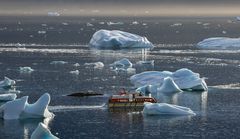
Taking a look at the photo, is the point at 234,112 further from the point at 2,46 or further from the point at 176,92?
the point at 2,46

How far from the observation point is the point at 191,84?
5097 centimetres

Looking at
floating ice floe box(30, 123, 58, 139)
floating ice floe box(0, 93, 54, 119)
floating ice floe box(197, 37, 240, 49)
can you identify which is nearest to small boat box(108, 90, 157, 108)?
floating ice floe box(0, 93, 54, 119)

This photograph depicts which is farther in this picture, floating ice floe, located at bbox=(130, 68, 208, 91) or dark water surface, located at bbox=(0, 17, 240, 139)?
Answer: floating ice floe, located at bbox=(130, 68, 208, 91)

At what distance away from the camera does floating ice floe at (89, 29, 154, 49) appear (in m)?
81.9

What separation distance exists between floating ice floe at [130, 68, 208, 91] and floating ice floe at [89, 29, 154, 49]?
27728mm

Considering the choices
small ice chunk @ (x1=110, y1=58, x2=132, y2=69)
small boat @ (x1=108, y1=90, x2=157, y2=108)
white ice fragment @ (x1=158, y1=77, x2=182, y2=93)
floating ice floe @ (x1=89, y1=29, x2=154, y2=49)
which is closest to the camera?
small boat @ (x1=108, y1=90, x2=157, y2=108)

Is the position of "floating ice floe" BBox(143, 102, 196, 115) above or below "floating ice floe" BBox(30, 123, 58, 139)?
below

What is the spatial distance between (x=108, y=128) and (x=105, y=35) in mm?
44048

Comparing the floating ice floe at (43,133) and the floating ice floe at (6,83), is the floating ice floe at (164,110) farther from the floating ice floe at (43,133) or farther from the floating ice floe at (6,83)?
the floating ice floe at (6,83)

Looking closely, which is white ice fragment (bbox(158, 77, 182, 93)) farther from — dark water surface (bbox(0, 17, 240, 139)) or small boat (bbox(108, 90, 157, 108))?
small boat (bbox(108, 90, 157, 108))

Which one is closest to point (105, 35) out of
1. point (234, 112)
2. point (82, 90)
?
point (82, 90)

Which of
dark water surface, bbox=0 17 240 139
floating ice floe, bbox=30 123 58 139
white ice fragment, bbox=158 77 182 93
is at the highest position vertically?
floating ice floe, bbox=30 123 58 139

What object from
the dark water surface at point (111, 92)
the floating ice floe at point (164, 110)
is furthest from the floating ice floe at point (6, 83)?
the floating ice floe at point (164, 110)

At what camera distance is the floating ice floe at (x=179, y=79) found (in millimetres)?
51037
